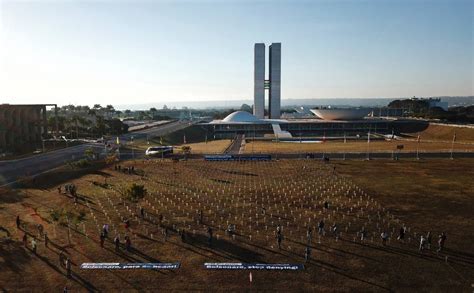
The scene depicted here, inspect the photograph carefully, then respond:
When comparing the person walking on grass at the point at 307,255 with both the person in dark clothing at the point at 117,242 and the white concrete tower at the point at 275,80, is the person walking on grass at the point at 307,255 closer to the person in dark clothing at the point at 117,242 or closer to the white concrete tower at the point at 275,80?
the person in dark clothing at the point at 117,242

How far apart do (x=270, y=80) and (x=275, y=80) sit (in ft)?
Result: 8.61

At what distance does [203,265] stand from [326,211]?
1640 centimetres

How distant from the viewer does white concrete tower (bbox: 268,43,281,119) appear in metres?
185

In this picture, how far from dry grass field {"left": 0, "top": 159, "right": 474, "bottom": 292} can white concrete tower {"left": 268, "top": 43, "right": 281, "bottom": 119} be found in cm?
13353

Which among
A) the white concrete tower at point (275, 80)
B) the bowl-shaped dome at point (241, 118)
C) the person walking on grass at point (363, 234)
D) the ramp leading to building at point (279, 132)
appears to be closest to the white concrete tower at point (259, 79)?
the white concrete tower at point (275, 80)

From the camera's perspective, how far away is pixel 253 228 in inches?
1261

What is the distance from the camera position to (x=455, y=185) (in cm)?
4703

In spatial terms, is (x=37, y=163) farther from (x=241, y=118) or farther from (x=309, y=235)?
(x=241, y=118)

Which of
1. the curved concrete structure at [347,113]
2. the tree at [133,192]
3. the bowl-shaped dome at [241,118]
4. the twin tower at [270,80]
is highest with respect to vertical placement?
the twin tower at [270,80]

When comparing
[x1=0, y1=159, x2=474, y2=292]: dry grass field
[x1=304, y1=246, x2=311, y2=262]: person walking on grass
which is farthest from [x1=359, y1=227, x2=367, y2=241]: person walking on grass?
[x1=304, y1=246, x2=311, y2=262]: person walking on grass

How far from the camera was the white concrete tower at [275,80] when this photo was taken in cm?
18462

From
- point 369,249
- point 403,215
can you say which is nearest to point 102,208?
point 369,249

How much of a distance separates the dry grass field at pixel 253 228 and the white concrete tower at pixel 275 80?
13353 cm

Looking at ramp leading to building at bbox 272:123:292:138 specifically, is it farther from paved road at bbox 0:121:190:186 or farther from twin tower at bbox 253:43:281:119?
paved road at bbox 0:121:190:186
